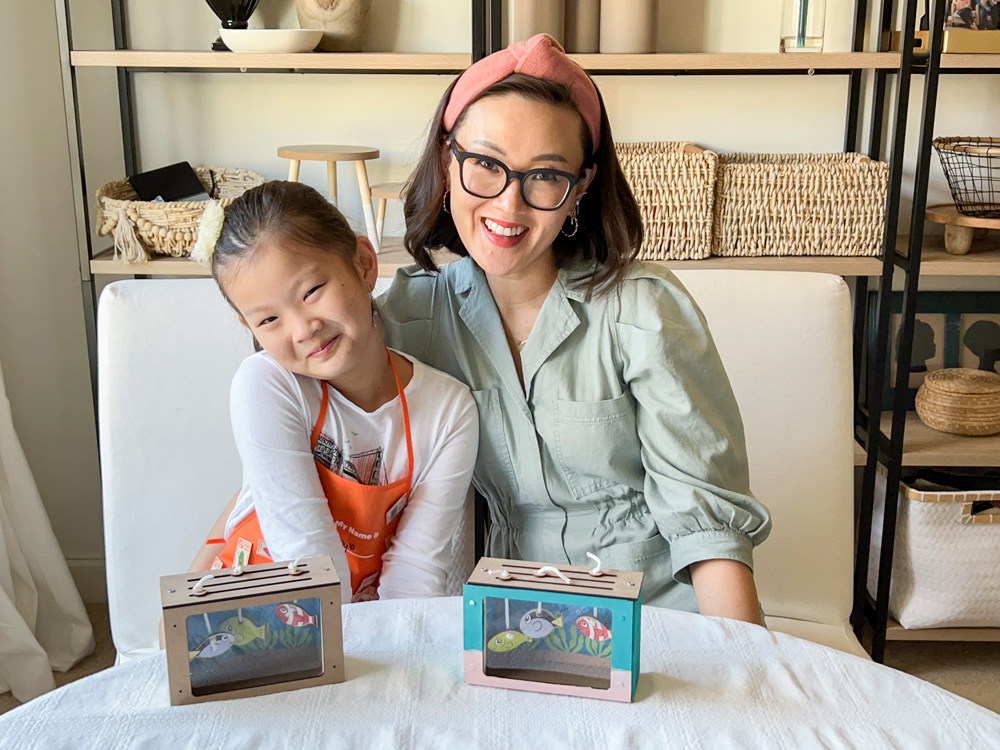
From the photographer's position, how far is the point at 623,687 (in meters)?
0.79

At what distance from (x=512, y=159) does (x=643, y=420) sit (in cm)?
36

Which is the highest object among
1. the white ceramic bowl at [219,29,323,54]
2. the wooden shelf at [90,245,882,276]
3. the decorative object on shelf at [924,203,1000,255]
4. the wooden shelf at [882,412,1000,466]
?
the white ceramic bowl at [219,29,323,54]

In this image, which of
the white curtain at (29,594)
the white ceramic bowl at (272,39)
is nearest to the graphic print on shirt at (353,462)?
the white ceramic bowl at (272,39)

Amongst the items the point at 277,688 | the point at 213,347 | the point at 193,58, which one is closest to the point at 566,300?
the point at 213,347

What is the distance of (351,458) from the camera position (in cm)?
123

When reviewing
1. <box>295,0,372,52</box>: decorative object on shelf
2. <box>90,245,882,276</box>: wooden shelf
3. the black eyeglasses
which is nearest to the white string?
the black eyeglasses

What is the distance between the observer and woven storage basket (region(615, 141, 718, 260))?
1.96 m

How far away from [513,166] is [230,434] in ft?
1.84

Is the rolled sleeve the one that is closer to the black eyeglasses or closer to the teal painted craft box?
the black eyeglasses

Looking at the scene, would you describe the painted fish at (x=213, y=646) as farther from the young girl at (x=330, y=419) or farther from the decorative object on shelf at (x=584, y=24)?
the decorative object on shelf at (x=584, y=24)

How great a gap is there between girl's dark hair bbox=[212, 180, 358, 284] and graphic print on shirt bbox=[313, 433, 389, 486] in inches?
9.1

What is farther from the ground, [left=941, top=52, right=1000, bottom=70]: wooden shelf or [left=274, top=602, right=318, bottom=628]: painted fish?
[left=941, top=52, right=1000, bottom=70]: wooden shelf

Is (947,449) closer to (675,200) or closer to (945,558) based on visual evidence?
(945,558)

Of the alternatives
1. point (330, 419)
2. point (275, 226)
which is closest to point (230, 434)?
point (330, 419)
